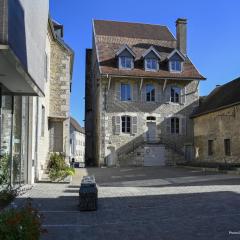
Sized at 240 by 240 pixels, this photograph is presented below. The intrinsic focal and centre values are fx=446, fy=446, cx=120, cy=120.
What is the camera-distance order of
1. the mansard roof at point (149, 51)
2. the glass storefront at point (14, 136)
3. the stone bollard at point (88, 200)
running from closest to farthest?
1. the stone bollard at point (88, 200)
2. the glass storefront at point (14, 136)
3. the mansard roof at point (149, 51)

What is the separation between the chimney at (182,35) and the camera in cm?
3931

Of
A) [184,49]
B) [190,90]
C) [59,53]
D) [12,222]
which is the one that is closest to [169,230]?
[12,222]

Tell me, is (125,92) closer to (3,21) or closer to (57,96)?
(57,96)

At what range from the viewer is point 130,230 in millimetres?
7742

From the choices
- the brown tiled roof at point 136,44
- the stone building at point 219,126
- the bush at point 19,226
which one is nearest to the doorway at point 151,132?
the stone building at point 219,126

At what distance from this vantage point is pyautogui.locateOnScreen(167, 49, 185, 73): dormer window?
1447 inches

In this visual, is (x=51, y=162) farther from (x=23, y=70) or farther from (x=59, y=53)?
(x=23, y=70)

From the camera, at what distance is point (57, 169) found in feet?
58.8

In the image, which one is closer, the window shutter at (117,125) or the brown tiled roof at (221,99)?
the brown tiled roof at (221,99)

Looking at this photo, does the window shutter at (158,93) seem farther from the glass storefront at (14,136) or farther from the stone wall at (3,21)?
the stone wall at (3,21)

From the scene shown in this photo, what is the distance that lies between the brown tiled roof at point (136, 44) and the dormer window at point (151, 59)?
1.42 ft

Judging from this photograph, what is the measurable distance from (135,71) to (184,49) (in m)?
6.24

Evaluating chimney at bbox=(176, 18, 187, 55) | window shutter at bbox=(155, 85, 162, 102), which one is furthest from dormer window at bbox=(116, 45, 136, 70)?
chimney at bbox=(176, 18, 187, 55)

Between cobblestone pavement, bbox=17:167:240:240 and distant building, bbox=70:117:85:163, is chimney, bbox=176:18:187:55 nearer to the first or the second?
cobblestone pavement, bbox=17:167:240:240
